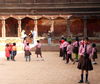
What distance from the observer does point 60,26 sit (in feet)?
122

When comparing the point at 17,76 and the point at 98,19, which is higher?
the point at 98,19

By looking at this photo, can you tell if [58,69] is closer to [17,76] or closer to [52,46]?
[17,76]

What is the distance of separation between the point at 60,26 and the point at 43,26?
184cm

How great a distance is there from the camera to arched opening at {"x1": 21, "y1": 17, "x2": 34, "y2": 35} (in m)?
37.3

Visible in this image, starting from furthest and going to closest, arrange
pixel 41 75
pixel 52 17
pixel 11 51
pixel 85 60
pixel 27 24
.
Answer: pixel 27 24 < pixel 52 17 < pixel 11 51 < pixel 41 75 < pixel 85 60

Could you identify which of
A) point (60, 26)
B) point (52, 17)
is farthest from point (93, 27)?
point (52, 17)

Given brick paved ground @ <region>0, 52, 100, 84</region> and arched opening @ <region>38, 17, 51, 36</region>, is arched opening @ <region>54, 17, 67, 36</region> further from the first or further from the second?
brick paved ground @ <region>0, 52, 100, 84</region>

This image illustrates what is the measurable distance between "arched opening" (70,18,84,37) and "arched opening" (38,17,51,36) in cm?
252

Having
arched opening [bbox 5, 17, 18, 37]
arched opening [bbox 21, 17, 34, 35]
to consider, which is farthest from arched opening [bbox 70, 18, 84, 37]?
arched opening [bbox 5, 17, 18, 37]

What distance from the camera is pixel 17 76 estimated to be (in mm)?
14227

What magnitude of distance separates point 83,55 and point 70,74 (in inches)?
94.0

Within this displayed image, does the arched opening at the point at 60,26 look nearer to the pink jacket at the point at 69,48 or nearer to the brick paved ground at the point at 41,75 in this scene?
the pink jacket at the point at 69,48

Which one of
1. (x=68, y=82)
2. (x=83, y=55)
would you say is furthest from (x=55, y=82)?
(x=83, y=55)

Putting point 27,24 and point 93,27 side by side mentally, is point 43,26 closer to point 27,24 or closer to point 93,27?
point 27,24
